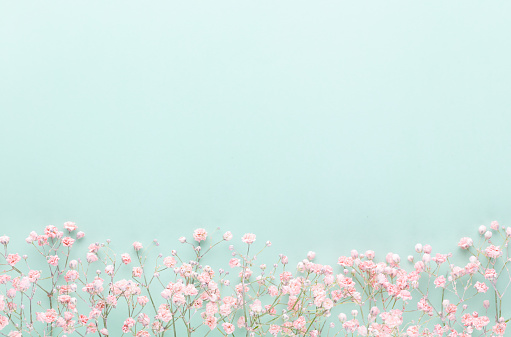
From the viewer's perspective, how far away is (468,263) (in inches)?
63.1

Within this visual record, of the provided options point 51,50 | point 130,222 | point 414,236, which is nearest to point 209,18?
point 51,50

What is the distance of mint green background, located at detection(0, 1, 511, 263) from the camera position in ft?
5.35

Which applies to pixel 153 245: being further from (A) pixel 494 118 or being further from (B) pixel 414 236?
(A) pixel 494 118

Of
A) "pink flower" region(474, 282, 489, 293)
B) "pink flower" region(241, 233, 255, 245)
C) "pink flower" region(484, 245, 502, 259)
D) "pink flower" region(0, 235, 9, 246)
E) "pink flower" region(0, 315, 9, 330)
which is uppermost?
"pink flower" region(0, 235, 9, 246)

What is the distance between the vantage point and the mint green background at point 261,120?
5.35ft

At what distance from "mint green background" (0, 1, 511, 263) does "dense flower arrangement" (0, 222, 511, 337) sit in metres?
0.07

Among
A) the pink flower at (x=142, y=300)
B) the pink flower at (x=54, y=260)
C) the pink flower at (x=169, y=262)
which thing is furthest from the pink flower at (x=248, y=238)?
the pink flower at (x=54, y=260)

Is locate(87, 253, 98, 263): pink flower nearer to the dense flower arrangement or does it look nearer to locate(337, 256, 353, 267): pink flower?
the dense flower arrangement

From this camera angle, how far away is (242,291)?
5.17 feet

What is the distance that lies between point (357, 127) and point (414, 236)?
45 cm

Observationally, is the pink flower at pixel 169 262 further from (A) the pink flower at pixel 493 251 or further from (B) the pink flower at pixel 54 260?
(A) the pink flower at pixel 493 251

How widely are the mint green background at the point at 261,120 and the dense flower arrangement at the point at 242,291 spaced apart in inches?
2.9

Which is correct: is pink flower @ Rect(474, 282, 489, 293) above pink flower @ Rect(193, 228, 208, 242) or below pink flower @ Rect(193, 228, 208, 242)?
below

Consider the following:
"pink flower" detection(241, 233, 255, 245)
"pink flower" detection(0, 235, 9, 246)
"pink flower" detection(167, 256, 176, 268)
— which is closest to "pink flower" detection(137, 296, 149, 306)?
"pink flower" detection(167, 256, 176, 268)
